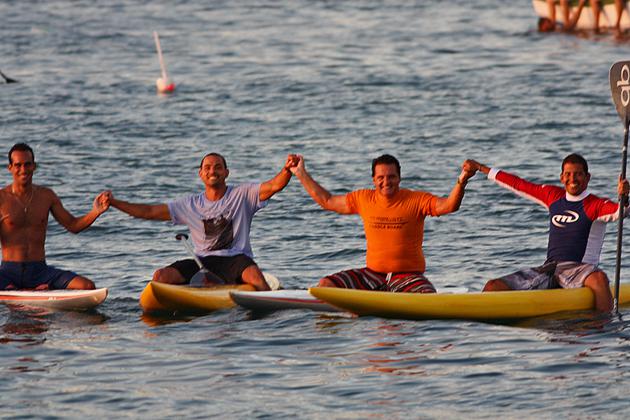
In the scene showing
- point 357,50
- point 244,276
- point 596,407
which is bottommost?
point 596,407

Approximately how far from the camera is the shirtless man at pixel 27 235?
13609 mm

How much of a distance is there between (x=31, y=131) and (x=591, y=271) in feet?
54.2

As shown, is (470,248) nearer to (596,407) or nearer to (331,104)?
(596,407)

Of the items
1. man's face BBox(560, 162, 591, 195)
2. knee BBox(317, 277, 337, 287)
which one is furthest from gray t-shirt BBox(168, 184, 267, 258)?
man's face BBox(560, 162, 591, 195)

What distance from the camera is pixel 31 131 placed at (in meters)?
27.4

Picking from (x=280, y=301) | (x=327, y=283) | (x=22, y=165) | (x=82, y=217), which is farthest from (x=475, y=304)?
(x=22, y=165)

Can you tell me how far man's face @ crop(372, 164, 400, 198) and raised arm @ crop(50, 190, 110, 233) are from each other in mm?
2492

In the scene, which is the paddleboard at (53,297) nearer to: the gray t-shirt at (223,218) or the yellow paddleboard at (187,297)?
the yellow paddleboard at (187,297)

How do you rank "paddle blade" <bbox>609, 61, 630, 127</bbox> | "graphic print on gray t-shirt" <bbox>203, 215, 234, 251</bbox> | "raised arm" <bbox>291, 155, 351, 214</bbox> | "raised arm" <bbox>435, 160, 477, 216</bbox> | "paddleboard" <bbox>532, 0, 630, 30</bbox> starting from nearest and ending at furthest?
"raised arm" <bbox>435, 160, 477, 216</bbox> < "raised arm" <bbox>291, 155, 351, 214</bbox> < "graphic print on gray t-shirt" <bbox>203, 215, 234, 251</bbox> < "paddle blade" <bbox>609, 61, 630, 127</bbox> < "paddleboard" <bbox>532, 0, 630, 30</bbox>

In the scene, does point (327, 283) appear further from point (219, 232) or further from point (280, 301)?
point (219, 232)

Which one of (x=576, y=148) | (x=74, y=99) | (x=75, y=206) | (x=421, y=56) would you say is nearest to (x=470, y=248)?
(x=75, y=206)

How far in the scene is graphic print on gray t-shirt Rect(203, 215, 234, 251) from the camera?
13.6 meters

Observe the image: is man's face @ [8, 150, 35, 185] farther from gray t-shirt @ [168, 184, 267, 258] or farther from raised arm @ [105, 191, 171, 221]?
gray t-shirt @ [168, 184, 267, 258]

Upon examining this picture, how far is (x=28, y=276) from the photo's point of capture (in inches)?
537
